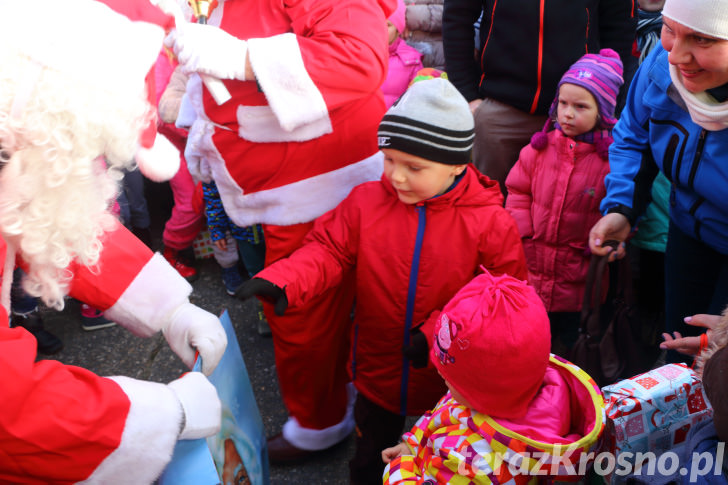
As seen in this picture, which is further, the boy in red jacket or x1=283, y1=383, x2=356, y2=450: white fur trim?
x1=283, y1=383, x2=356, y2=450: white fur trim

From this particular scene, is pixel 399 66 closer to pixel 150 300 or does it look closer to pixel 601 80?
pixel 601 80

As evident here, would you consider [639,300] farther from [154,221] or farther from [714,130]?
[154,221]

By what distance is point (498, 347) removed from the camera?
1.17 m

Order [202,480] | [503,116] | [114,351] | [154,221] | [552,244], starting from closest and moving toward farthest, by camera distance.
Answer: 1. [202,480]
2. [552,244]
3. [503,116]
4. [114,351]
5. [154,221]

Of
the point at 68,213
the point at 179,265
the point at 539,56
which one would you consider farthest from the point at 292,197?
the point at 179,265

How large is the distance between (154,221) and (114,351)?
144 cm

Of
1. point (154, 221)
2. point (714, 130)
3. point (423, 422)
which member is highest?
point (714, 130)

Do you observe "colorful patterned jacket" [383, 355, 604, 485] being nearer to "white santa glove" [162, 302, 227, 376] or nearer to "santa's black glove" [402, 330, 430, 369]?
"santa's black glove" [402, 330, 430, 369]

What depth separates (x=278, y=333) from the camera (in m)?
1.95

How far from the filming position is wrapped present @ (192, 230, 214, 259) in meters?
3.58

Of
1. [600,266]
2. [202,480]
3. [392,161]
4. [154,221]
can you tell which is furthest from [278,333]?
[154,221]

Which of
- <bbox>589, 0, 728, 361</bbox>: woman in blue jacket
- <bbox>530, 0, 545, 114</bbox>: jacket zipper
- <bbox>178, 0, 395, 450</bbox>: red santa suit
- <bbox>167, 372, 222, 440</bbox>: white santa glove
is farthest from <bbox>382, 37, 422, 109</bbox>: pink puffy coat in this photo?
<bbox>167, 372, 222, 440</bbox>: white santa glove

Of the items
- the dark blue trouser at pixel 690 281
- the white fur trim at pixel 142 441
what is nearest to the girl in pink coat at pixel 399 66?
the dark blue trouser at pixel 690 281

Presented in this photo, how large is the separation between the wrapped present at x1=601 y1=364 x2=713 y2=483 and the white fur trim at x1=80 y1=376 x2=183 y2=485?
882 mm
